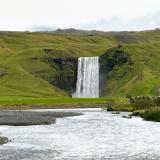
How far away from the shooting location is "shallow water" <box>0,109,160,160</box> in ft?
214

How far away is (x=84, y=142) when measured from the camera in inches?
3046

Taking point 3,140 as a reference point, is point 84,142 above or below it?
below

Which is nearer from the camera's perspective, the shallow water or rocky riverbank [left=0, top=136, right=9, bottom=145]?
the shallow water

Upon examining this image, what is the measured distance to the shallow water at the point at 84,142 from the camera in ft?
214

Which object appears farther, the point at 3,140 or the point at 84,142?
the point at 3,140

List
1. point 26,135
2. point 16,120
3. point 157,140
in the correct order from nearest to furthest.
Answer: point 157,140
point 26,135
point 16,120

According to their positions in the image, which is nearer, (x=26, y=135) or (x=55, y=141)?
(x=55, y=141)

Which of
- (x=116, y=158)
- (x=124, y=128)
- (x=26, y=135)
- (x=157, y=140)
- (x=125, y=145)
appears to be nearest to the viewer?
(x=116, y=158)

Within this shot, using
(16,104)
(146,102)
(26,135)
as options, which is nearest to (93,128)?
(26,135)

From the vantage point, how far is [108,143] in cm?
7612

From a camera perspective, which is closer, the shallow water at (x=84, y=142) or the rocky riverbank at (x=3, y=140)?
the shallow water at (x=84, y=142)

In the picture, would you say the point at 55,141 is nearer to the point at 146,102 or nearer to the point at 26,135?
the point at 26,135

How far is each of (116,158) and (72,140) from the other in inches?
695

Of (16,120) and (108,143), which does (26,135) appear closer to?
(108,143)
